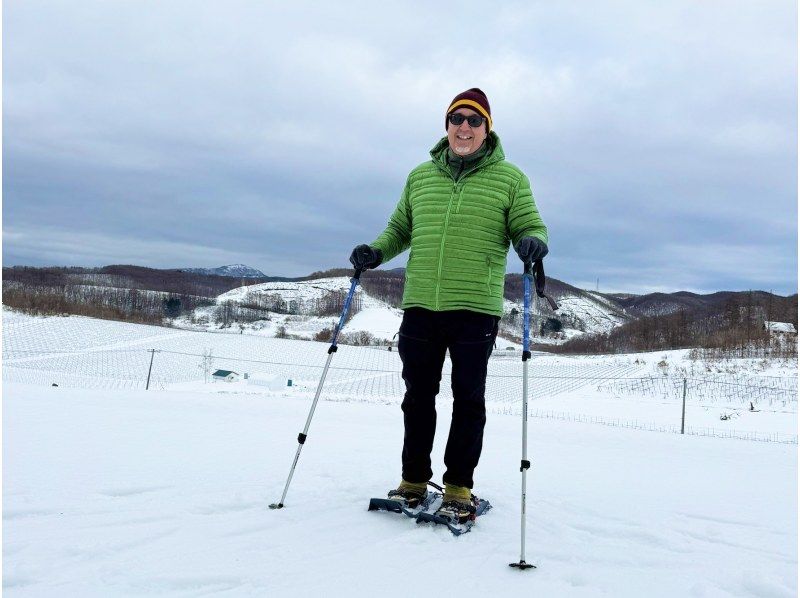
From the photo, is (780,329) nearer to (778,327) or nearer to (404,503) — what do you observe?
(778,327)

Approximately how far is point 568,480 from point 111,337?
35039mm

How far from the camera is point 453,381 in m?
2.77

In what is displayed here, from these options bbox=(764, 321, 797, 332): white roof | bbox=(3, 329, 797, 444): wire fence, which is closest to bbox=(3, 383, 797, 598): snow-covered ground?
bbox=(3, 329, 797, 444): wire fence

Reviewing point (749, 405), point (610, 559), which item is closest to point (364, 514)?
point (610, 559)

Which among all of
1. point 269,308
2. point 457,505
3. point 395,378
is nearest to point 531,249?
point 457,505

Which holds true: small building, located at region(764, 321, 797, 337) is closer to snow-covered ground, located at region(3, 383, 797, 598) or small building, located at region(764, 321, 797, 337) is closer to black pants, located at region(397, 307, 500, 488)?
snow-covered ground, located at region(3, 383, 797, 598)

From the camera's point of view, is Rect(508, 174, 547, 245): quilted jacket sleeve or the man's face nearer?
Rect(508, 174, 547, 245): quilted jacket sleeve

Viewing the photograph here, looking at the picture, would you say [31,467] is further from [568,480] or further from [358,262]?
[568,480]

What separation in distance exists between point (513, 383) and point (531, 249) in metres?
17.6

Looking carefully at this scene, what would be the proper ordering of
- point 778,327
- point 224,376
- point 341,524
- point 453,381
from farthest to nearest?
point 778,327, point 224,376, point 453,381, point 341,524

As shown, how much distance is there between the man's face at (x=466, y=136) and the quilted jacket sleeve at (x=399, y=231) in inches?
18.3

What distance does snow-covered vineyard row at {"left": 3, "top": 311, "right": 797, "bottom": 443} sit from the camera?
41.3 ft

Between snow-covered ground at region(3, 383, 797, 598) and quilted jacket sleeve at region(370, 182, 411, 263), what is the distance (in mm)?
1462

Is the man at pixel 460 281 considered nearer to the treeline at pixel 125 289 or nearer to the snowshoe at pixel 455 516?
the snowshoe at pixel 455 516
